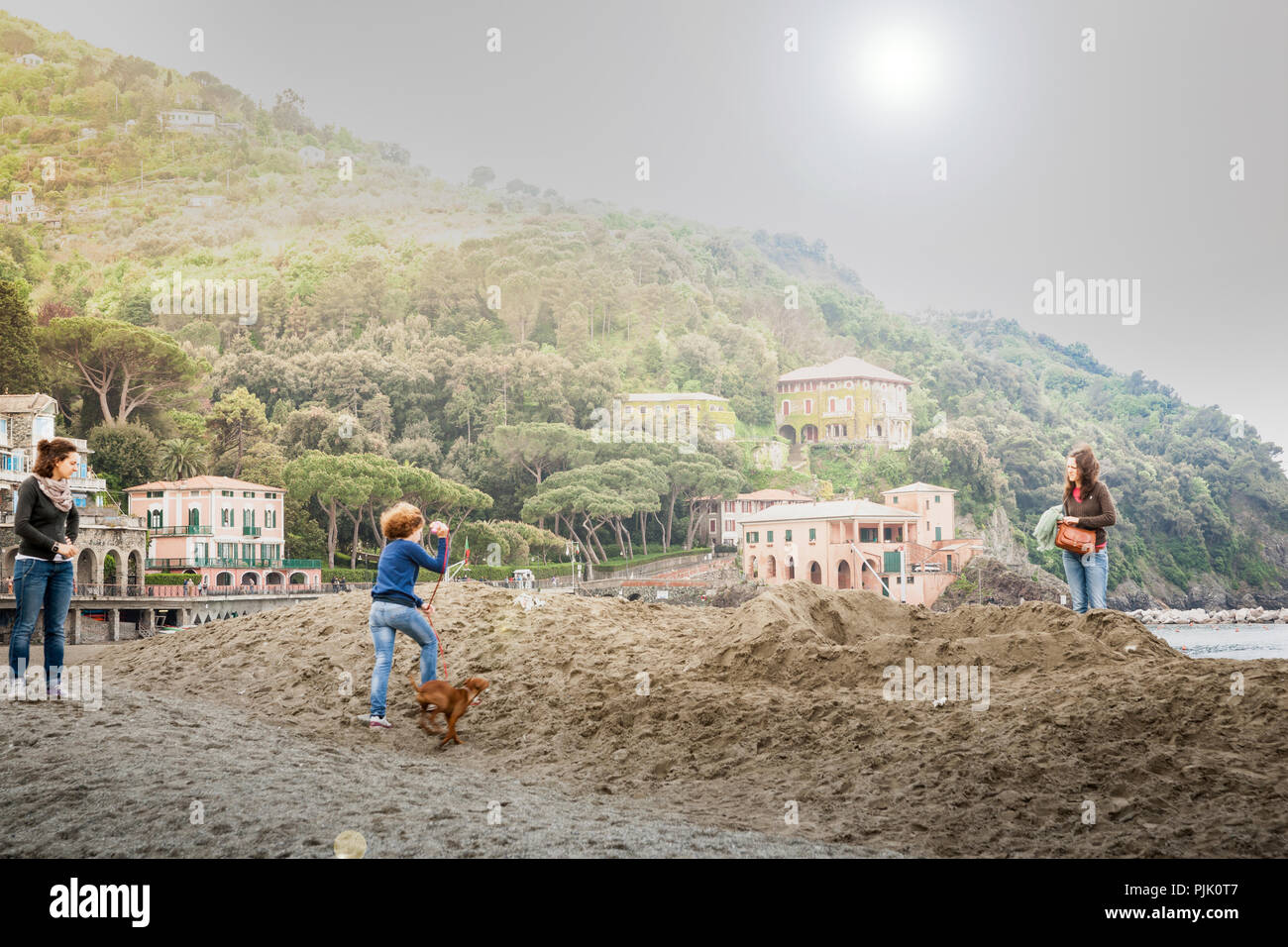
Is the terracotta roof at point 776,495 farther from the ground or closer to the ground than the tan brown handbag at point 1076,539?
closer to the ground

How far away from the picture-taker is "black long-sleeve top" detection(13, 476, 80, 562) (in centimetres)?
560

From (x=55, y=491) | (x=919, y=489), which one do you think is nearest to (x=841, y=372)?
(x=919, y=489)

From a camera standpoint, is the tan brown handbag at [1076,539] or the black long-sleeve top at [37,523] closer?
the black long-sleeve top at [37,523]

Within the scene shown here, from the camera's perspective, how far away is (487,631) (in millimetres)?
8203

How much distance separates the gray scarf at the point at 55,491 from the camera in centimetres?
569

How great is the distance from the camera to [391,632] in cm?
589

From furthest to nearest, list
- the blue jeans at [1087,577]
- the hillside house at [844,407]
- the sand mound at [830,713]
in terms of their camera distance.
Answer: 1. the hillside house at [844,407]
2. the blue jeans at [1087,577]
3. the sand mound at [830,713]

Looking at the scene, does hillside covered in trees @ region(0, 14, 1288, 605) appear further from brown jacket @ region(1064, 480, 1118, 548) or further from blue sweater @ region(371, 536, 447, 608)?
brown jacket @ region(1064, 480, 1118, 548)

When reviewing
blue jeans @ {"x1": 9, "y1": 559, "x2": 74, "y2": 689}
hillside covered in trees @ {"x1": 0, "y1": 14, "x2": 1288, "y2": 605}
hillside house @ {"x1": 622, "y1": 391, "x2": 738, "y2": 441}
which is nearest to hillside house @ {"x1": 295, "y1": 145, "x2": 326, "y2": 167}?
hillside covered in trees @ {"x1": 0, "y1": 14, "x2": 1288, "y2": 605}

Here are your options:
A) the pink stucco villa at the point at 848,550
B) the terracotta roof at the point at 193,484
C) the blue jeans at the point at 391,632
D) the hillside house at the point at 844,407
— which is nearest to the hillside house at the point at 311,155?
the hillside house at the point at 844,407

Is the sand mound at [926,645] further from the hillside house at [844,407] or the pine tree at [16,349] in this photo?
the hillside house at [844,407]

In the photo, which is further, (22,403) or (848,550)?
(848,550)

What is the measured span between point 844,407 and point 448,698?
5584cm

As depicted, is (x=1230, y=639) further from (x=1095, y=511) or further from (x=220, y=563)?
(x=1095, y=511)
